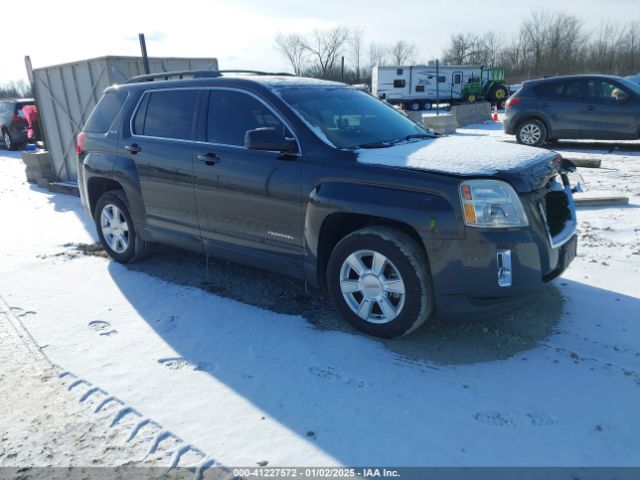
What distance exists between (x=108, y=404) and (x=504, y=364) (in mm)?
2436

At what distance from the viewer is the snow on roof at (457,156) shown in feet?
10.5

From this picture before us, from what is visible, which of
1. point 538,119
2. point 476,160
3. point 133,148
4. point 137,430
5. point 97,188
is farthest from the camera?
point 538,119

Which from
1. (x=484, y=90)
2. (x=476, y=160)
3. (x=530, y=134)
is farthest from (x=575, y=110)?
(x=484, y=90)

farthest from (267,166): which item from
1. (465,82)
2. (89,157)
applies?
(465,82)

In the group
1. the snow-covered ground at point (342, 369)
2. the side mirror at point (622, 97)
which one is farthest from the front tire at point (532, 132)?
the snow-covered ground at point (342, 369)

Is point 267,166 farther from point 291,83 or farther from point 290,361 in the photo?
point 290,361

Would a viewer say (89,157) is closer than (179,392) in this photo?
No

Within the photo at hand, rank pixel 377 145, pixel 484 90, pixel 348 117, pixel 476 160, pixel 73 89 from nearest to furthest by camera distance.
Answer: pixel 476 160 → pixel 377 145 → pixel 348 117 → pixel 73 89 → pixel 484 90

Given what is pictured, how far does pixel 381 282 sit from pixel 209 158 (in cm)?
183

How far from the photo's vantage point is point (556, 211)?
371 centimetres

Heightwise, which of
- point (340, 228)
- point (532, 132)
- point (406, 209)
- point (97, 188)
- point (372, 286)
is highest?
point (406, 209)

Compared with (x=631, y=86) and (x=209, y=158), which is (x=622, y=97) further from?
(x=209, y=158)

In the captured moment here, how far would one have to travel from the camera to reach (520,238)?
3.10 m

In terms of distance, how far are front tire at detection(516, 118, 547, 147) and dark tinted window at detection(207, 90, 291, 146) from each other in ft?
30.7
